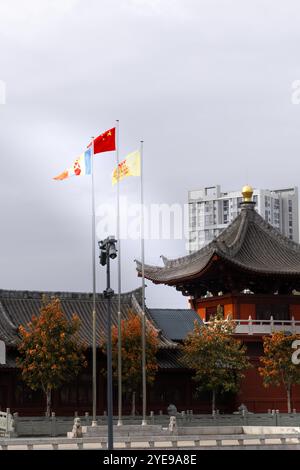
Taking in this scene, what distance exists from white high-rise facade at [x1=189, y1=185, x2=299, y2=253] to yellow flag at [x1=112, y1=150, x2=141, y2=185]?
353 feet

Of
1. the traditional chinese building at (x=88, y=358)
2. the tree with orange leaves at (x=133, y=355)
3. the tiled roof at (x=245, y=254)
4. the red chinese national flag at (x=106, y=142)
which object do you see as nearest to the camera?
the red chinese national flag at (x=106, y=142)

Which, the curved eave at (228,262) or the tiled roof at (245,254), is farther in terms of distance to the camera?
the tiled roof at (245,254)

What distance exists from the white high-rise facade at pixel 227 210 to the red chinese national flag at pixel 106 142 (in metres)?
109

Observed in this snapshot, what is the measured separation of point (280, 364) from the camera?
65438mm

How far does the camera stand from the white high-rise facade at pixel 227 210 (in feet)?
551

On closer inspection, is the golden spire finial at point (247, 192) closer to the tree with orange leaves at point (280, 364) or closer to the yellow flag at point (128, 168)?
the tree with orange leaves at point (280, 364)

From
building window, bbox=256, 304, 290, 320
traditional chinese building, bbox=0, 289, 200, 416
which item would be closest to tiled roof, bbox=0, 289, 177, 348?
traditional chinese building, bbox=0, 289, 200, 416

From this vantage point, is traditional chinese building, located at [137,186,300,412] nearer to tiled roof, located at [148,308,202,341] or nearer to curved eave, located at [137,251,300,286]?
curved eave, located at [137,251,300,286]

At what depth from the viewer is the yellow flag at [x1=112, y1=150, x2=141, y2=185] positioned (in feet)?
184

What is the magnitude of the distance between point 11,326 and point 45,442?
18.6 meters

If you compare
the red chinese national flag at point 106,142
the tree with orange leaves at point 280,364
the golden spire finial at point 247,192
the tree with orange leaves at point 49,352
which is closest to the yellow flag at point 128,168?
the red chinese national flag at point 106,142

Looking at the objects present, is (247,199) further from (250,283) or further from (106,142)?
(106,142)
